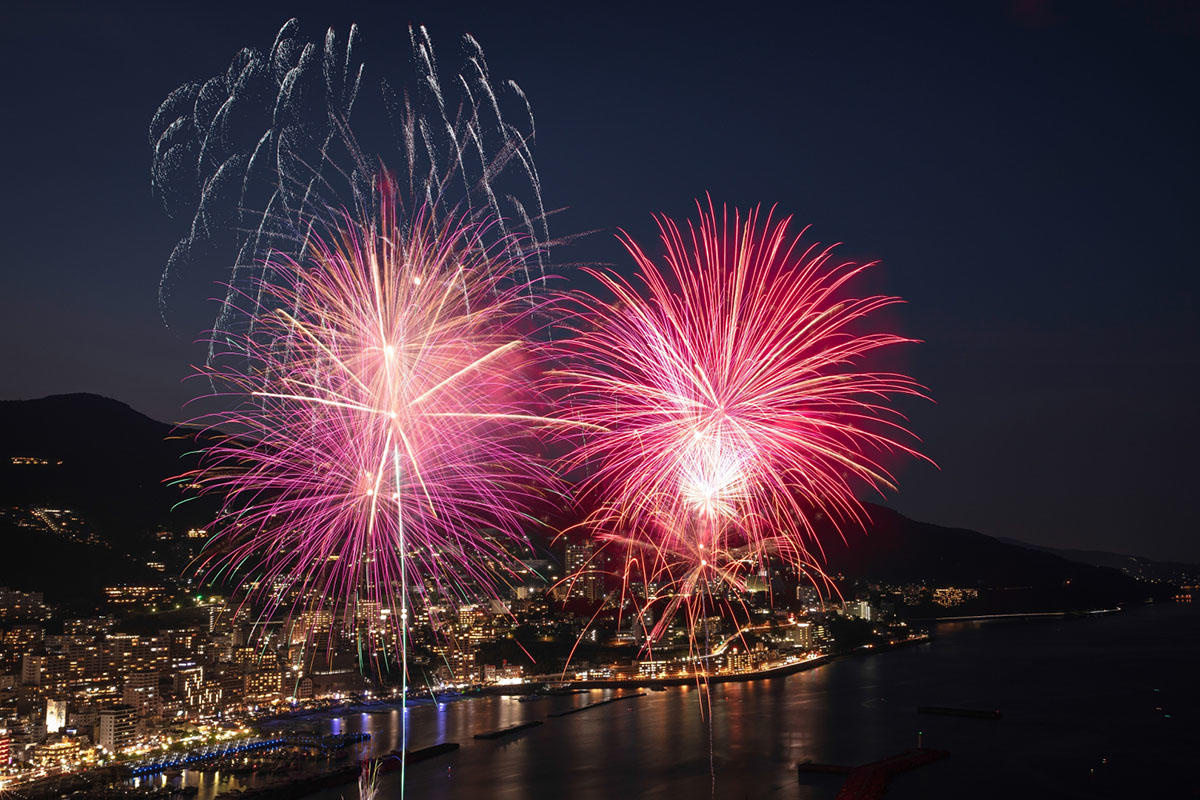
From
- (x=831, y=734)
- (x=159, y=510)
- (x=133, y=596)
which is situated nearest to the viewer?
(x=831, y=734)

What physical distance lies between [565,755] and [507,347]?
1289 cm

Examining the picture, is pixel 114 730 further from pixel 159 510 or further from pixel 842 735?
pixel 159 510

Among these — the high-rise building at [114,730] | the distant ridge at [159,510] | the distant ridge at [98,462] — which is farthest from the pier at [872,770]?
the distant ridge at [98,462]

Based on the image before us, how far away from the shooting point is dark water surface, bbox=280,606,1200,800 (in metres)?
15.9

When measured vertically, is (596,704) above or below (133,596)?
below

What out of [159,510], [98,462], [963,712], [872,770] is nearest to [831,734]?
[872,770]

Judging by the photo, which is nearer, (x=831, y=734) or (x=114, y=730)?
(x=831, y=734)

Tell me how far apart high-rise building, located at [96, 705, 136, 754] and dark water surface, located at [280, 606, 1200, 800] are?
4294 mm

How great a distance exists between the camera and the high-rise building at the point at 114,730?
71.5ft

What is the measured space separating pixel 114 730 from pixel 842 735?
54.7 ft

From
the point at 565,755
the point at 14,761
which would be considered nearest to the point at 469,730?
the point at 565,755

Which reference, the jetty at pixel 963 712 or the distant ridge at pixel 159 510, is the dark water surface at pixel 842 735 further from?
the distant ridge at pixel 159 510

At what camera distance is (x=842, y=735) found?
2034 centimetres

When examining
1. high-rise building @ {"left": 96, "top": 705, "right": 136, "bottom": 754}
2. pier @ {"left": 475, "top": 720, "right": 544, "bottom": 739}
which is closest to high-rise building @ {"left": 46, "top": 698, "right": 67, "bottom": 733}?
high-rise building @ {"left": 96, "top": 705, "right": 136, "bottom": 754}
